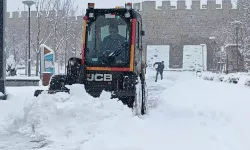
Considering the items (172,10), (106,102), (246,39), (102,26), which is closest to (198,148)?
(106,102)

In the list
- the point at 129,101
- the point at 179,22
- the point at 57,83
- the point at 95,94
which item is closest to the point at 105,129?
the point at 129,101

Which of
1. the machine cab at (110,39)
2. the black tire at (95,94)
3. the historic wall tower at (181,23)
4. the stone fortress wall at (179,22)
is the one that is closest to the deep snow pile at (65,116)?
the black tire at (95,94)

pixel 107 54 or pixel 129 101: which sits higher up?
pixel 107 54

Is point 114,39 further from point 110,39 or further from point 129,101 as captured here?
point 129,101

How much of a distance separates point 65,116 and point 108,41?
3013 millimetres

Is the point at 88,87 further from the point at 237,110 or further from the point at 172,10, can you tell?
the point at 172,10

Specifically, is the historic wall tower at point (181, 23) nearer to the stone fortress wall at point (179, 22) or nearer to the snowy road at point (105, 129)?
the stone fortress wall at point (179, 22)

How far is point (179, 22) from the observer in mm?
54312

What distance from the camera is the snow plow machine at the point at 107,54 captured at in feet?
29.3

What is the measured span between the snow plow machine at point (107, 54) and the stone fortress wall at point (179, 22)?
138 ft

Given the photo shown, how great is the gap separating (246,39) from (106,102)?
30245 millimetres

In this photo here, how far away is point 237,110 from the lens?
1009 cm

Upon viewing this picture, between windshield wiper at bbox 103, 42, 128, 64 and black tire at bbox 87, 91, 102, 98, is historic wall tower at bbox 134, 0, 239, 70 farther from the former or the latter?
black tire at bbox 87, 91, 102, 98

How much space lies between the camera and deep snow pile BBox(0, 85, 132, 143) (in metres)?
6.21
